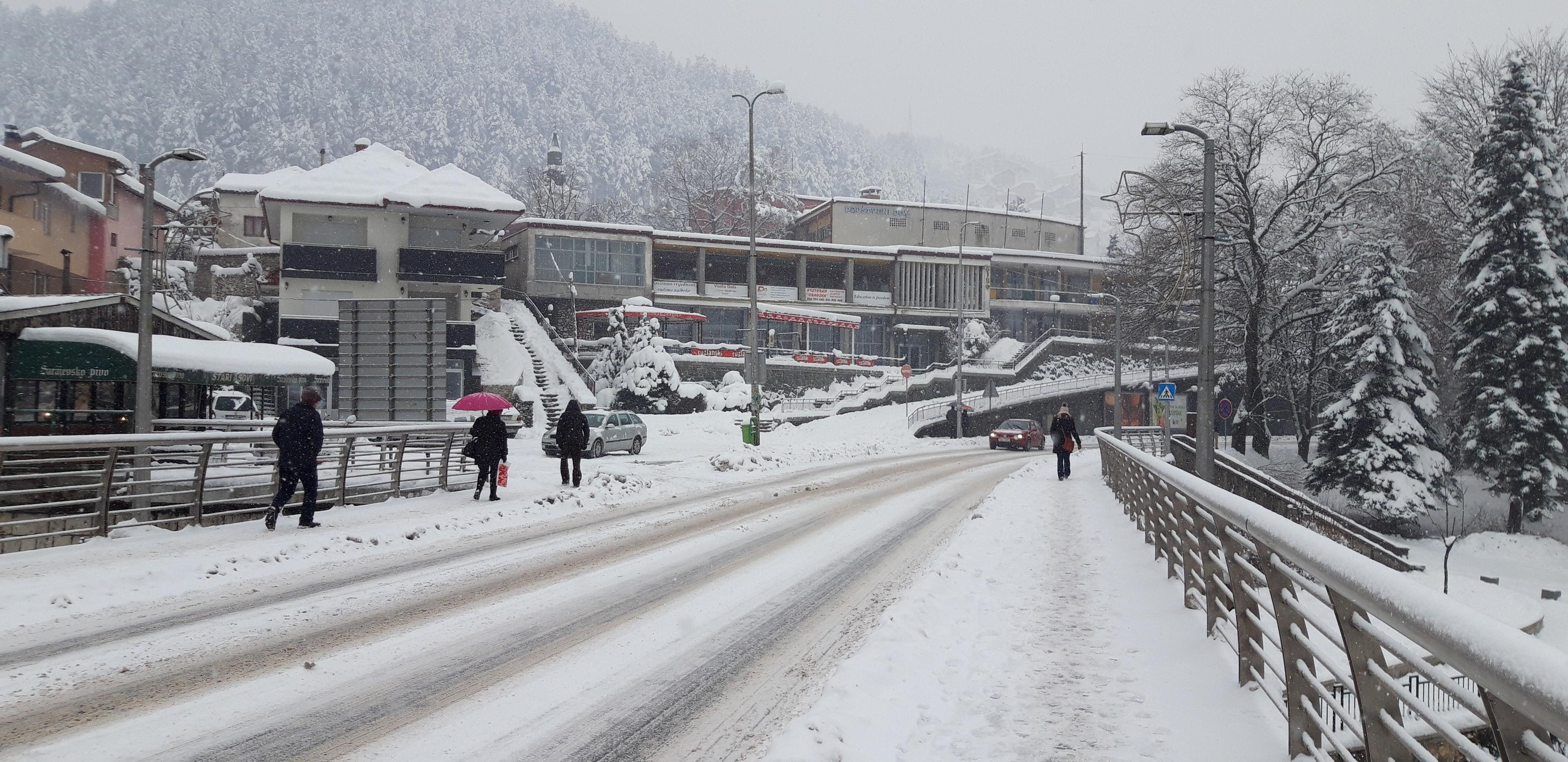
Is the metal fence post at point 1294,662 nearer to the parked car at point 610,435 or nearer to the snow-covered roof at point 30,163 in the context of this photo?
the parked car at point 610,435

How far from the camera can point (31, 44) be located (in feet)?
541

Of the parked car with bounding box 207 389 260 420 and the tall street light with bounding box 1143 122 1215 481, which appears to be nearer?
the tall street light with bounding box 1143 122 1215 481

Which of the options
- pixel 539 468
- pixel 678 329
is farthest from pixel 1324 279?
pixel 678 329

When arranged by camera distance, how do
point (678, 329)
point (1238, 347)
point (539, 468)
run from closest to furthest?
point (539, 468) < point (1238, 347) < point (678, 329)

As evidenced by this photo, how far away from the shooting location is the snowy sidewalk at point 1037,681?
4832 mm

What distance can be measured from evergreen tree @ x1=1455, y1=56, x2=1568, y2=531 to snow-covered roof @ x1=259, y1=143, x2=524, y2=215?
38.0 meters

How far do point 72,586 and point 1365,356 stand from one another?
32.6 m

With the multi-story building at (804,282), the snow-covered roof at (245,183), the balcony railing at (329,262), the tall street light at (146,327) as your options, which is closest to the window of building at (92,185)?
the balcony railing at (329,262)

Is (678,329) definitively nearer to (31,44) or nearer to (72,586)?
(72,586)

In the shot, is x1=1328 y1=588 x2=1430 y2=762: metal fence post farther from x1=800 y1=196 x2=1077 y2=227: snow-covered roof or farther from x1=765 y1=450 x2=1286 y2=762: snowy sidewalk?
x1=800 y1=196 x2=1077 y2=227: snow-covered roof

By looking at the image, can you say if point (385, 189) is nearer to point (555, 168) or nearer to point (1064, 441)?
point (1064, 441)

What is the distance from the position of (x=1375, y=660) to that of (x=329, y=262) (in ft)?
152

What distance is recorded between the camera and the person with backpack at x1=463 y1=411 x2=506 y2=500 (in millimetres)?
16031

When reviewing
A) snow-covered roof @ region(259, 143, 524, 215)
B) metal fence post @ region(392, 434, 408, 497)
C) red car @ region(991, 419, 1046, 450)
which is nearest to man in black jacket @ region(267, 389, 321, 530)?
metal fence post @ region(392, 434, 408, 497)
